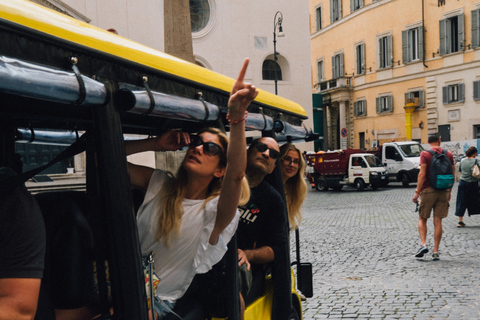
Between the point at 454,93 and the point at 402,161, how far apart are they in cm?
1000

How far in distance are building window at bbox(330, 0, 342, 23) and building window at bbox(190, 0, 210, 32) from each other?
49.0ft

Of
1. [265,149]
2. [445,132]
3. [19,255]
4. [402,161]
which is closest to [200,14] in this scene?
[402,161]

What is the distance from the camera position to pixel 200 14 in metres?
30.8

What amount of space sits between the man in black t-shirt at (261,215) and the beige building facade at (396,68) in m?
29.4

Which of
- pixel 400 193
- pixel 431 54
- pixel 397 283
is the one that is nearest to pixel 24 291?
pixel 397 283

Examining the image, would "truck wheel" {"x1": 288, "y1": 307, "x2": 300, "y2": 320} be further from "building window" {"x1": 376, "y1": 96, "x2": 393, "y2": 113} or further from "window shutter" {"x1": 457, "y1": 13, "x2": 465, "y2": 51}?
"building window" {"x1": 376, "y1": 96, "x2": 393, "y2": 113}

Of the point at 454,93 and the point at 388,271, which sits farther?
the point at 454,93

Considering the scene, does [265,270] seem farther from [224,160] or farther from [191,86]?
[191,86]

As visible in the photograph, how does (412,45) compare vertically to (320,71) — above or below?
above

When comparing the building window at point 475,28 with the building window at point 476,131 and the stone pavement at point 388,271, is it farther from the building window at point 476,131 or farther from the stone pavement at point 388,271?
the stone pavement at point 388,271

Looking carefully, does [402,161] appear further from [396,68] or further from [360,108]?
[360,108]

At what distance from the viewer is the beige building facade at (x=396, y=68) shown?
32000 mm

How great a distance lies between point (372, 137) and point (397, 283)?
1316 inches

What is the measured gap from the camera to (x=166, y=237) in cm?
257
